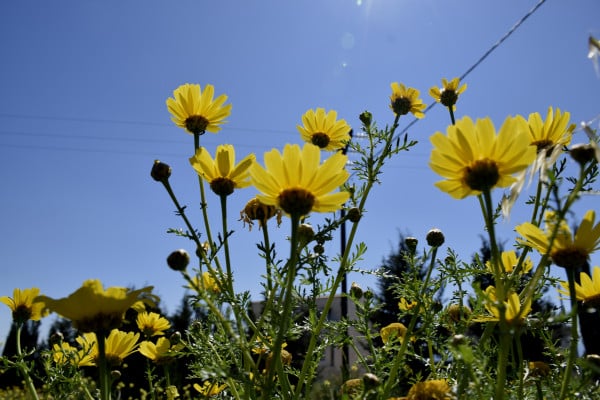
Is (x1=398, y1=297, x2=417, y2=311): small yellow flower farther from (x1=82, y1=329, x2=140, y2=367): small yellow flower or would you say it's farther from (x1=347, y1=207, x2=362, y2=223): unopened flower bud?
(x1=82, y1=329, x2=140, y2=367): small yellow flower

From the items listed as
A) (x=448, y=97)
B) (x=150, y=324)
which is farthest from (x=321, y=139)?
(x=150, y=324)

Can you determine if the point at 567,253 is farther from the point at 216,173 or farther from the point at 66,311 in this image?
the point at 66,311

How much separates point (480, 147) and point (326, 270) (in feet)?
1.49

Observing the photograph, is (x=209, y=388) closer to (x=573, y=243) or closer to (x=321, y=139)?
(x=321, y=139)

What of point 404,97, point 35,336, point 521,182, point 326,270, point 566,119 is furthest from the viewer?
point 35,336

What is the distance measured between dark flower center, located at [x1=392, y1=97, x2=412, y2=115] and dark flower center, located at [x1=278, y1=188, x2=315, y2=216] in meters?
1.08

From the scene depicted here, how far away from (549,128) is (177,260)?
104 cm

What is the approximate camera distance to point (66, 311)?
949mm

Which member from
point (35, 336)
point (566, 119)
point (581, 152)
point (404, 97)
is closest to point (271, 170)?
point (581, 152)

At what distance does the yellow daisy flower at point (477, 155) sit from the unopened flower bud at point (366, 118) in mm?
759

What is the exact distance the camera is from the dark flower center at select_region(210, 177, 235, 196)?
127cm

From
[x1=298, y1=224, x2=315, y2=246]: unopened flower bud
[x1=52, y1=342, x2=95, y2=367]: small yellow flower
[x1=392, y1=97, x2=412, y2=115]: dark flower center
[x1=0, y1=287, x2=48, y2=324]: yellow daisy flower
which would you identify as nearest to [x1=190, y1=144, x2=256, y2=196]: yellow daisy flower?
[x1=298, y1=224, x2=315, y2=246]: unopened flower bud

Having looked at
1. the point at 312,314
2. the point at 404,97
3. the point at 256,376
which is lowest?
the point at 256,376

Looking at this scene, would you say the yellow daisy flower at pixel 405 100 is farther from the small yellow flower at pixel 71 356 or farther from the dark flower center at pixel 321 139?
the small yellow flower at pixel 71 356
